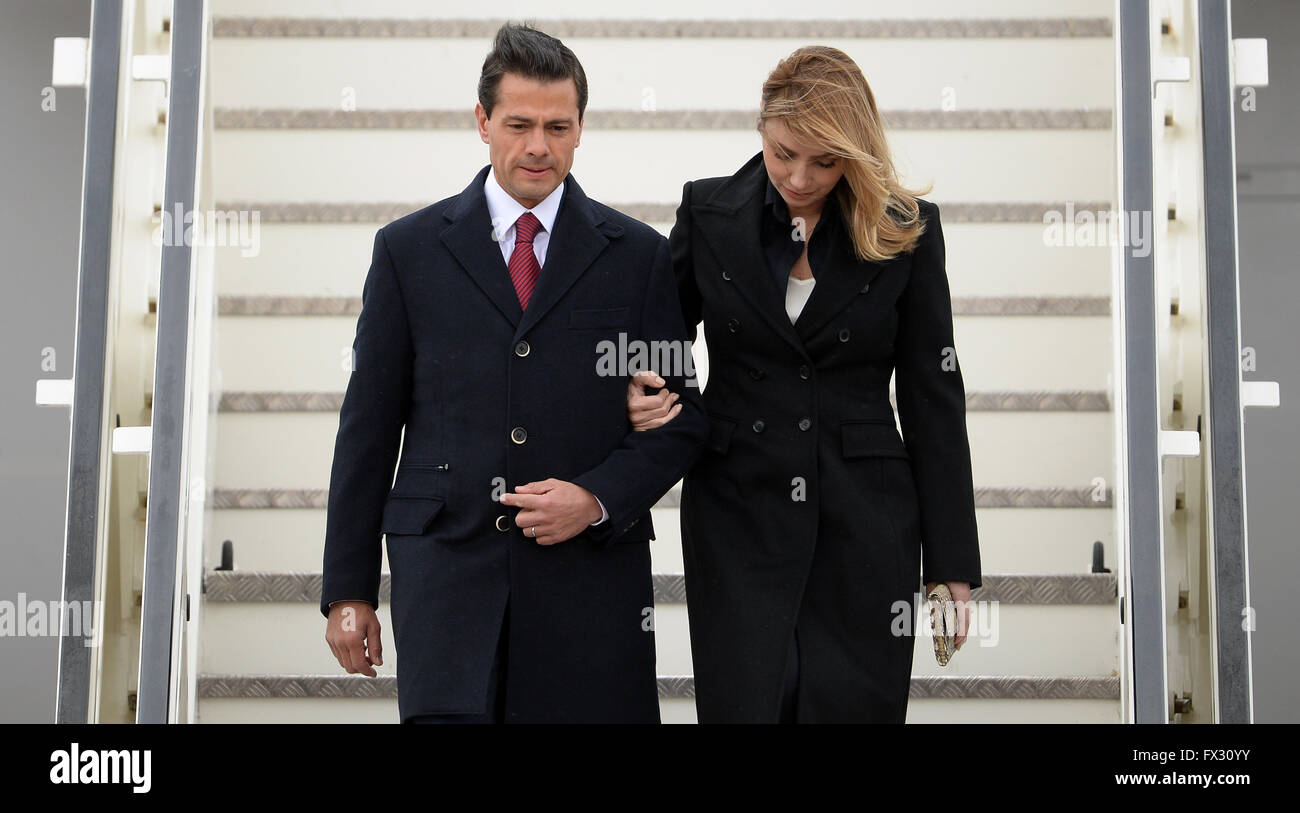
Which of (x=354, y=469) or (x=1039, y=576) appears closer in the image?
(x=354, y=469)

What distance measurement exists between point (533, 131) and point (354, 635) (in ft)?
3.29

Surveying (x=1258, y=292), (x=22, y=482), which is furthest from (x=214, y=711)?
(x=1258, y=292)

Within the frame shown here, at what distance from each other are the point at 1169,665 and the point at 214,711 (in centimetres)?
263

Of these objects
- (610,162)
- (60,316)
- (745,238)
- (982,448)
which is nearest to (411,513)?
(745,238)

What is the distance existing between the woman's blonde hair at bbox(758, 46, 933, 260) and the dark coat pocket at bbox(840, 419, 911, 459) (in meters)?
0.32

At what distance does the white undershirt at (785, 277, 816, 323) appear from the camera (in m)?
2.70

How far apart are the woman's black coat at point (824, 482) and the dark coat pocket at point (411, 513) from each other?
1.69ft

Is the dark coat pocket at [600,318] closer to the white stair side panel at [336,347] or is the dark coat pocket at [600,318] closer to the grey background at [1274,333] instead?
the white stair side panel at [336,347]

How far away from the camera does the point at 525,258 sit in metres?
2.70

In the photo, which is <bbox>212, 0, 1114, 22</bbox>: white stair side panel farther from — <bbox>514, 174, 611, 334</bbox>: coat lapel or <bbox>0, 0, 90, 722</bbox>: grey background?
<bbox>514, 174, 611, 334</bbox>: coat lapel

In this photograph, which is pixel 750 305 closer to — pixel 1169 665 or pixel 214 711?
pixel 1169 665
